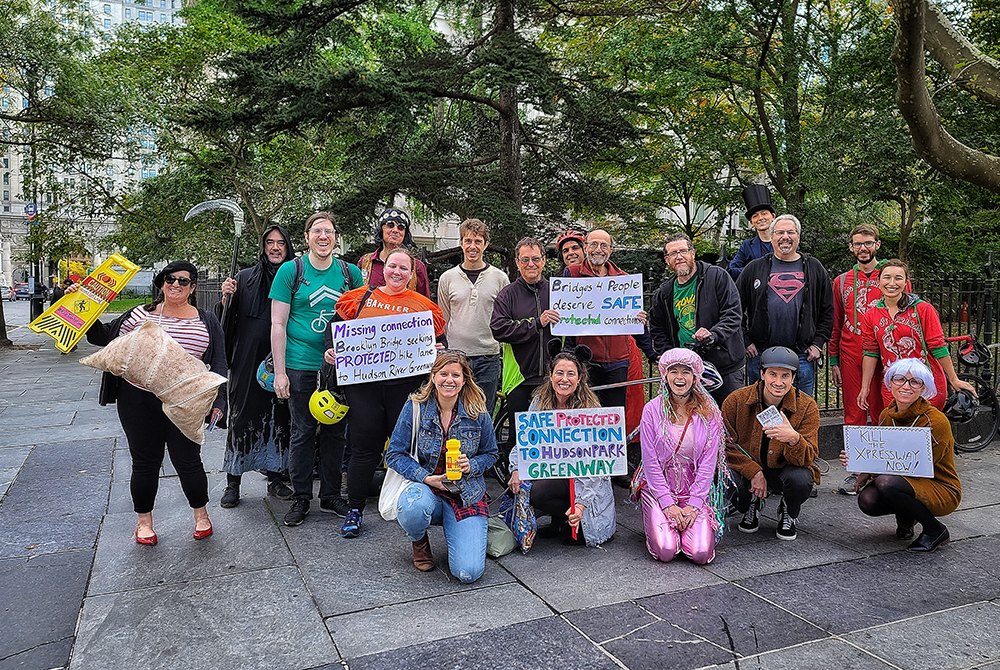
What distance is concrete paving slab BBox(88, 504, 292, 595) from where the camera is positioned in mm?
4078

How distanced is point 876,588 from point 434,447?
8.20 feet

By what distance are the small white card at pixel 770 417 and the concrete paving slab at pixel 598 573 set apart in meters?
1.00

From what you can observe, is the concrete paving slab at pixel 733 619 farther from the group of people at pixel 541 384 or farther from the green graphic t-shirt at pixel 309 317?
the green graphic t-shirt at pixel 309 317

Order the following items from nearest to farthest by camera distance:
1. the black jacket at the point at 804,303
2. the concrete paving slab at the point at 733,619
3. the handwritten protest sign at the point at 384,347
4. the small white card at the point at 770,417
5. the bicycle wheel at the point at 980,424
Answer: the concrete paving slab at the point at 733,619 < the small white card at the point at 770,417 < the handwritten protest sign at the point at 384,347 < the black jacket at the point at 804,303 < the bicycle wheel at the point at 980,424

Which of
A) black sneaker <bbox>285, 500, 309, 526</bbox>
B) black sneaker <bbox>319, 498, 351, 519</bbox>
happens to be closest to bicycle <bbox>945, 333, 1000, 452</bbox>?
black sneaker <bbox>319, 498, 351, 519</bbox>

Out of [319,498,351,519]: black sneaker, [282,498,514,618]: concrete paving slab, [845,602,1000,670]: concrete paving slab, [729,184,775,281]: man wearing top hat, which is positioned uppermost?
[729,184,775,281]: man wearing top hat

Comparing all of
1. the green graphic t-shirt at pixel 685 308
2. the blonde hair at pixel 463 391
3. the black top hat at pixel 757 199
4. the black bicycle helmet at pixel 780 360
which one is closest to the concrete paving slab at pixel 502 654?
the blonde hair at pixel 463 391

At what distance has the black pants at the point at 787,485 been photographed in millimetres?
4660

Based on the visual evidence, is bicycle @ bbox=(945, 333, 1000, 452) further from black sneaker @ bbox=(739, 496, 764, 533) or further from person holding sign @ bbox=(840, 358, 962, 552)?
black sneaker @ bbox=(739, 496, 764, 533)

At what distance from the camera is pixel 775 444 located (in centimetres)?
471

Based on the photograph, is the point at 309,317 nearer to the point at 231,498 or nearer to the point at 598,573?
the point at 231,498

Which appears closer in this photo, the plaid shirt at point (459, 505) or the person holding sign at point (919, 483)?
the plaid shirt at point (459, 505)

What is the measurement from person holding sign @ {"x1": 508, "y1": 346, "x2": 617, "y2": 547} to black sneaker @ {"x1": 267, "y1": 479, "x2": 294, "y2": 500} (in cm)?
190

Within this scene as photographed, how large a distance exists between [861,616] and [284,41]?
31.8 ft
